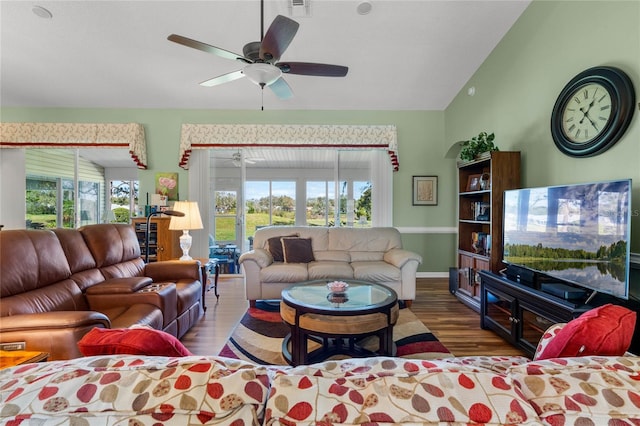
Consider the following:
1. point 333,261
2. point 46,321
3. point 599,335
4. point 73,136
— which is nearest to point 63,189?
point 73,136

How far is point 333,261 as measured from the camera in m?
3.76

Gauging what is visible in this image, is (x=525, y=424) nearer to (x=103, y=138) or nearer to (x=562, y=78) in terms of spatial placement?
(x=562, y=78)

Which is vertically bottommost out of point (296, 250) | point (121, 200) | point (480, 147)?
point (296, 250)

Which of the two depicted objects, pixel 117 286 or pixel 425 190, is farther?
pixel 425 190

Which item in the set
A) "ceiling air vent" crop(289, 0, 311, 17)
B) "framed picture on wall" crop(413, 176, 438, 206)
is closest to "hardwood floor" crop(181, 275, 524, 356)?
"framed picture on wall" crop(413, 176, 438, 206)

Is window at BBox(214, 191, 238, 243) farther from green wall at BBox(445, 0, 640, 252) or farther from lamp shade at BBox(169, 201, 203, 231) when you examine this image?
green wall at BBox(445, 0, 640, 252)

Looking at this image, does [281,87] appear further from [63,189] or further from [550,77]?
[63,189]

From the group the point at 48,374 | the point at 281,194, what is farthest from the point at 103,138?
the point at 48,374

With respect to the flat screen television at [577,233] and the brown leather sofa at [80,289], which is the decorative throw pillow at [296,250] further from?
the flat screen television at [577,233]

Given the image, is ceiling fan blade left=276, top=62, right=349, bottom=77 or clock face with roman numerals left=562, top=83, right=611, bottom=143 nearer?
clock face with roman numerals left=562, top=83, right=611, bottom=143

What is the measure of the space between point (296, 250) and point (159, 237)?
2.10m

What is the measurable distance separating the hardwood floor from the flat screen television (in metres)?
0.77

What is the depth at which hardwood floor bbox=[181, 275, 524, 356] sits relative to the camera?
7.93 ft

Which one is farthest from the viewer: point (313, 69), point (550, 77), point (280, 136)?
point (280, 136)
